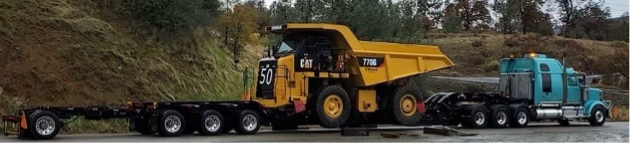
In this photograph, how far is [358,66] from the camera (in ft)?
71.9

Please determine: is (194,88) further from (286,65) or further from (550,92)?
(550,92)

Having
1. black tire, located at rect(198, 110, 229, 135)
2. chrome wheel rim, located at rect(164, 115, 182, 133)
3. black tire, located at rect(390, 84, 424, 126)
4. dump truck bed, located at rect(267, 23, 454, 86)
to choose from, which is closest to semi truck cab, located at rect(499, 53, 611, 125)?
black tire, located at rect(390, 84, 424, 126)

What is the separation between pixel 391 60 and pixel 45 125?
30.9 ft

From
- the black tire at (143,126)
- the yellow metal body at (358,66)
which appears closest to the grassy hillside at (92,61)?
the black tire at (143,126)

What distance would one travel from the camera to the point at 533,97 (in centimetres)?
2583

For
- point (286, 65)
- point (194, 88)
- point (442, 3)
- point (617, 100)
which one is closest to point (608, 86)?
point (617, 100)

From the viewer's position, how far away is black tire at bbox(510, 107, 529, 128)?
→ 2486cm

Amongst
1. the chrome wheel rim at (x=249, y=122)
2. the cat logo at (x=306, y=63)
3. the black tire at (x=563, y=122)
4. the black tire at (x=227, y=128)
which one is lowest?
the black tire at (x=563, y=122)

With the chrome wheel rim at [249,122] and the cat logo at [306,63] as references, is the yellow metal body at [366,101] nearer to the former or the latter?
the cat logo at [306,63]

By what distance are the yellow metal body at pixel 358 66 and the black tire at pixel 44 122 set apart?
5.43 m

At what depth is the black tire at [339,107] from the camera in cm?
2105

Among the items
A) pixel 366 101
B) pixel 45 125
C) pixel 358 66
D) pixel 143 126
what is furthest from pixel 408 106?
pixel 45 125

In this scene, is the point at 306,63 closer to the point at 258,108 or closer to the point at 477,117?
the point at 258,108

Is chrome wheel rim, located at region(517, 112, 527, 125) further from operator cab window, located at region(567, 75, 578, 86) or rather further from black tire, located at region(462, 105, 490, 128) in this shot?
operator cab window, located at region(567, 75, 578, 86)
